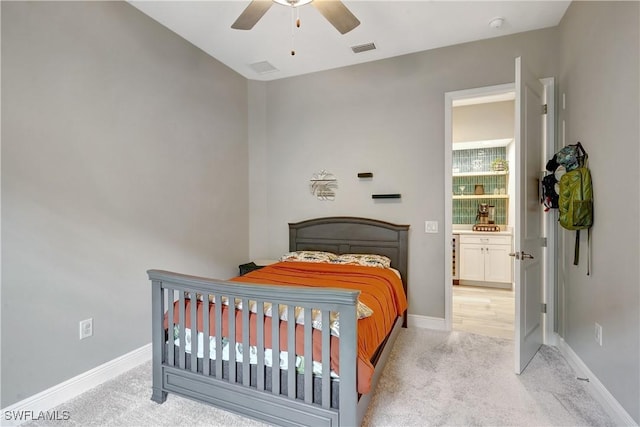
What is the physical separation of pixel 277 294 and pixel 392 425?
1023 millimetres

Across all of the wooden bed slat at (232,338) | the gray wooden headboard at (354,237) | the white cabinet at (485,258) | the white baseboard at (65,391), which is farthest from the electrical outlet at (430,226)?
the white baseboard at (65,391)

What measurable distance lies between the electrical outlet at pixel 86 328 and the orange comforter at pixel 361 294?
2.52 ft

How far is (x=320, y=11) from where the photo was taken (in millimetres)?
2049

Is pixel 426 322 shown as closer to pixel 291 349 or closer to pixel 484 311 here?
pixel 484 311

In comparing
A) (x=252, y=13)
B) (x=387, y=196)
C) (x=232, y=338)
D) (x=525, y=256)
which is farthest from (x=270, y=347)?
(x=387, y=196)

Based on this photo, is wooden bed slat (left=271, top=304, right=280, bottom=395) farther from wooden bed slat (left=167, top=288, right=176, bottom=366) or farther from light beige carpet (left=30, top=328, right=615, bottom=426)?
wooden bed slat (left=167, top=288, right=176, bottom=366)

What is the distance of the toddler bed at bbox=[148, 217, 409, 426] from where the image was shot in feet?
5.12

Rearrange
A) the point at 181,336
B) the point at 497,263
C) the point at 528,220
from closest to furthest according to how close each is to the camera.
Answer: the point at 181,336
the point at 528,220
the point at 497,263

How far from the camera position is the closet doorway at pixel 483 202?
15.4ft

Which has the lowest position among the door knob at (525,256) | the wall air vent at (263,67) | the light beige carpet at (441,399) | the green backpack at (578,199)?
the light beige carpet at (441,399)

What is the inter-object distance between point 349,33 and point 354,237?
210 centimetres

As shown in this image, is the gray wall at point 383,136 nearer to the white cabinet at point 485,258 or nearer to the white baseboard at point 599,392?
the white baseboard at point 599,392

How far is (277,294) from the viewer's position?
1671 mm

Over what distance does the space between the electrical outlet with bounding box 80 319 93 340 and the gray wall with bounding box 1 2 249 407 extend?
0.13 feet
